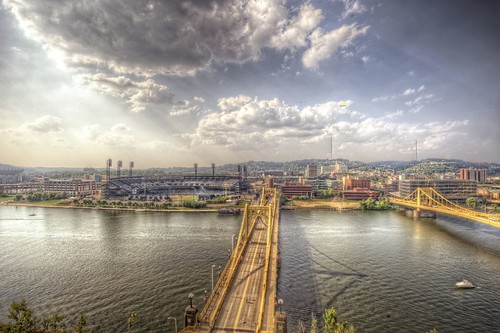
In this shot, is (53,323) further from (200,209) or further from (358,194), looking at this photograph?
(358,194)

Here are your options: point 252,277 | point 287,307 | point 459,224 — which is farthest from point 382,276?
point 459,224

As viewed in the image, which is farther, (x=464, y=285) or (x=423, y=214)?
(x=423, y=214)

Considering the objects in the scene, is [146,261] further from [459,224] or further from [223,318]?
[459,224]

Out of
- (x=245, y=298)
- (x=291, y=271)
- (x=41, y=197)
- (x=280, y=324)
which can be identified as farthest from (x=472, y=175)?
(x=41, y=197)

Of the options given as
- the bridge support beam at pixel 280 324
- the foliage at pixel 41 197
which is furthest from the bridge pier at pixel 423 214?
the foliage at pixel 41 197

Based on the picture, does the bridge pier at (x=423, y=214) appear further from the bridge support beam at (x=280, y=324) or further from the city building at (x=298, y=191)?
the bridge support beam at (x=280, y=324)

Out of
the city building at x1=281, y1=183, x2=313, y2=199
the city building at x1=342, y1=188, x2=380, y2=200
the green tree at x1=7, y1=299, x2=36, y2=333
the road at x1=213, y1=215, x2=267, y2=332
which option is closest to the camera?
the green tree at x1=7, y1=299, x2=36, y2=333

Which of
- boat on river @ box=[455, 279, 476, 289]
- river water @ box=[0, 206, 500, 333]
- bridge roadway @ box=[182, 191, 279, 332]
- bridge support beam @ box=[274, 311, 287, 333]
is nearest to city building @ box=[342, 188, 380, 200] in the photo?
river water @ box=[0, 206, 500, 333]

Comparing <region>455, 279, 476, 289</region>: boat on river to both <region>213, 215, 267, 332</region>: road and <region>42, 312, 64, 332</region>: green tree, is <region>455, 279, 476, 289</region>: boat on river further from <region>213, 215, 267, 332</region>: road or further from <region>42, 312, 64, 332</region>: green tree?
<region>42, 312, 64, 332</region>: green tree
